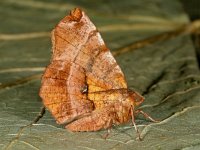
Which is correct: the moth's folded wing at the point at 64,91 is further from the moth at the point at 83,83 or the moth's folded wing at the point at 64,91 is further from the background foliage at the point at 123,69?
the background foliage at the point at 123,69

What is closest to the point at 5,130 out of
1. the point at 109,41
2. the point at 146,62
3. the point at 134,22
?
the point at 146,62

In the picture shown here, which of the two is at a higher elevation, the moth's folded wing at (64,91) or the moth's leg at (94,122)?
the moth's folded wing at (64,91)

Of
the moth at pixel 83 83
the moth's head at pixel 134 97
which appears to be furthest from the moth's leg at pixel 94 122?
the moth's head at pixel 134 97

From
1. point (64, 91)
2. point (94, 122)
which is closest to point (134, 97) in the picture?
point (94, 122)

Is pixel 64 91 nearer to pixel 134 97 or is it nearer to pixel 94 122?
pixel 94 122

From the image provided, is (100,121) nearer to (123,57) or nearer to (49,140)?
(49,140)

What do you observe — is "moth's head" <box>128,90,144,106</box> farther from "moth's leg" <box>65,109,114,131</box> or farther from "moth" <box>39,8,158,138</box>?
"moth's leg" <box>65,109,114,131</box>

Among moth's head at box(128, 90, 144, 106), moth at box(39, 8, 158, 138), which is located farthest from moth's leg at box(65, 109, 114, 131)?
moth's head at box(128, 90, 144, 106)
